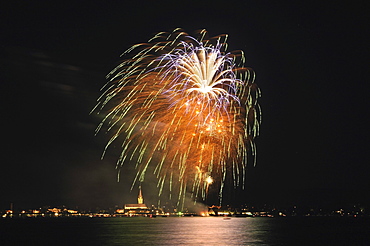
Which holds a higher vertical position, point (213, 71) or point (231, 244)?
point (213, 71)

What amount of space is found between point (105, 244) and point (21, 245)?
32.6 ft

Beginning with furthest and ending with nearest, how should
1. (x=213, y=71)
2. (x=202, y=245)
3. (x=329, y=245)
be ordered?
1. (x=329, y=245)
2. (x=202, y=245)
3. (x=213, y=71)

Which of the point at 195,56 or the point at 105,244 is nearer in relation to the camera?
Answer: the point at 195,56

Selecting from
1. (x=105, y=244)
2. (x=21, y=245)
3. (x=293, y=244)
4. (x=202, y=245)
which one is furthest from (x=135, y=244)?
(x=293, y=244)

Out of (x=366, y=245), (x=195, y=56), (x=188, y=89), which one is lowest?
(x=366, y=245)

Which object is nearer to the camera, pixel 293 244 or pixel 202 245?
pixel 202 245

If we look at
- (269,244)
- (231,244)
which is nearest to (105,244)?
(231,244)

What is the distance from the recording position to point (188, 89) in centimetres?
3222

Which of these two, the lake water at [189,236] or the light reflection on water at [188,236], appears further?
the lake water at [189,236]

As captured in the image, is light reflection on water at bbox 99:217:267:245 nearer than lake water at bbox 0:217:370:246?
Yes

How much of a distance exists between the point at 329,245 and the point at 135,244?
2101 cm

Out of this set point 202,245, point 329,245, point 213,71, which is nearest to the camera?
point 213,71

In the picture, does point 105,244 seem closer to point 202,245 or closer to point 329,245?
point 202,245

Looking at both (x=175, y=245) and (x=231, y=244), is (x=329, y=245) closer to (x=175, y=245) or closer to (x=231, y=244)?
(x=231, y=244)
